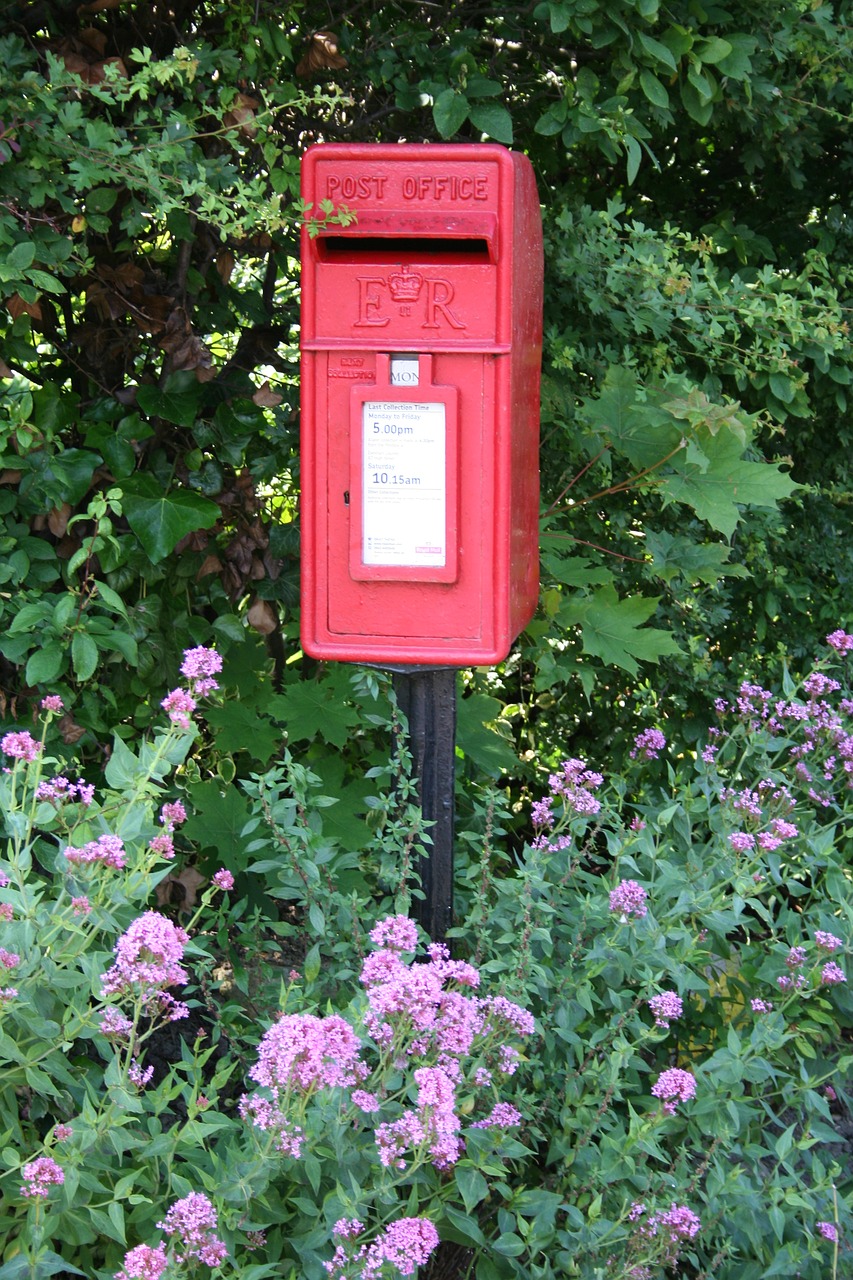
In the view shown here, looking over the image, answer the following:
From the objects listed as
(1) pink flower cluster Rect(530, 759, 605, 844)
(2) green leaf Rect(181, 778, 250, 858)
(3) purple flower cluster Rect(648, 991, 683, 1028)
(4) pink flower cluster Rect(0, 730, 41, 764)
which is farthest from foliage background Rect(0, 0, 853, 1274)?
(4) pink flower cluster Rect(0, 730, 41, 764)

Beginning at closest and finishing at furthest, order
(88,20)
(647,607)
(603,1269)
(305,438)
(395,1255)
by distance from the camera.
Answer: (395,1255), (603,1269), (305,438), (88,20), (647,607)

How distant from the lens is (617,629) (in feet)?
9.58

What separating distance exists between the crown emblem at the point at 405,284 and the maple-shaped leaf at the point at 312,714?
3.29 feet

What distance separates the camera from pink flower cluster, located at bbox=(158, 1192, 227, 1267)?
4.96ft

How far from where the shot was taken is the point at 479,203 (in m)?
2.14

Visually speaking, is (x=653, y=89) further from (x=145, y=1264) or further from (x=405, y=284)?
(x=145, y=1264)

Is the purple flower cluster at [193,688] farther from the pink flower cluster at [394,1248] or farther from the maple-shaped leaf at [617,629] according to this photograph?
the maple-shaped leaf at [617,629]

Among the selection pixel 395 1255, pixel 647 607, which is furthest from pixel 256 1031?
pixel 647 607

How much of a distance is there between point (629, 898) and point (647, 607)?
1.05 metres

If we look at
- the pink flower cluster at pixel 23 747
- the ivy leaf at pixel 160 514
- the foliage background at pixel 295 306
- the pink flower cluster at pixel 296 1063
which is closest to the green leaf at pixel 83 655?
the foliage background at pixel 295 306

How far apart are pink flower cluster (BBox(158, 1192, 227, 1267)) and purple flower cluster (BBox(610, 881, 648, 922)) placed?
83 cm

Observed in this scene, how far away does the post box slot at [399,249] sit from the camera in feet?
7.20

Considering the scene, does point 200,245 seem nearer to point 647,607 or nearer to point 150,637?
point 150,637

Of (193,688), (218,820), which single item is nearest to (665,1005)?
(193,688)
